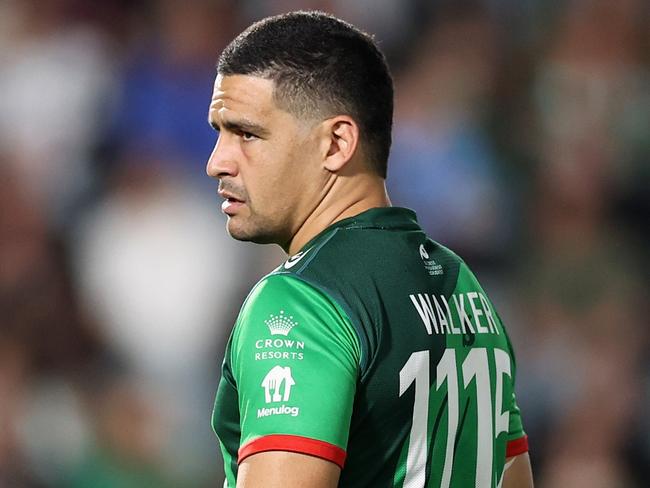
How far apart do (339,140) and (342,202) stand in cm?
15

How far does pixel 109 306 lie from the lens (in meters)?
6.57

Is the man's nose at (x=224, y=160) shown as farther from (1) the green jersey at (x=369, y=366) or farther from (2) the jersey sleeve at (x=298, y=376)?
(2) the jersey sleeve at (x=298, y=376)

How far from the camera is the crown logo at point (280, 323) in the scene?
2.40 meters

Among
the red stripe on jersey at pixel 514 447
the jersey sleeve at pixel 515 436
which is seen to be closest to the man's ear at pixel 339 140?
the jersey sleeve at pixel 515 436

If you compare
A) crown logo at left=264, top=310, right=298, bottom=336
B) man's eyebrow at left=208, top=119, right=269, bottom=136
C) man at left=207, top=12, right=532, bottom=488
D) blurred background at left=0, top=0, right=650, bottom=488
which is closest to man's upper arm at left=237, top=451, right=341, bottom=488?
man at left=207, top=12, right=532, bottom=488

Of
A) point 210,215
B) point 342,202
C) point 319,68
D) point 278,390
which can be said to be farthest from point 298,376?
point 210,215

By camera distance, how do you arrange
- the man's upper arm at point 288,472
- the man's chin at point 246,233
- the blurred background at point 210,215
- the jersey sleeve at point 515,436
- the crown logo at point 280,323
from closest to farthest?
the man's upper arm at point 288,472, the crown logo at point 280,323, the man's chin at point 246,233, the jersey sleeve at point 515,436, the blurred background at point 210,215

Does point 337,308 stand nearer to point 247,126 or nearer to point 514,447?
point 247,126

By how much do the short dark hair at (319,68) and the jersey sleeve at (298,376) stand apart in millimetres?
519

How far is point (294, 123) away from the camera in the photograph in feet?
8.96

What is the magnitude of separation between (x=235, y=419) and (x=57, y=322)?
417 centimetres

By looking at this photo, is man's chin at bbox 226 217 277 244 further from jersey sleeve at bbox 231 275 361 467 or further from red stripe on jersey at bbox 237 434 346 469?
red stripe on jersey at bbox 237 434 346 469

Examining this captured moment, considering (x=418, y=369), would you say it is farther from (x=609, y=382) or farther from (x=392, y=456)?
(x=609, y=382)

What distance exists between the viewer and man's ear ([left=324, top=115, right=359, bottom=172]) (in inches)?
108
